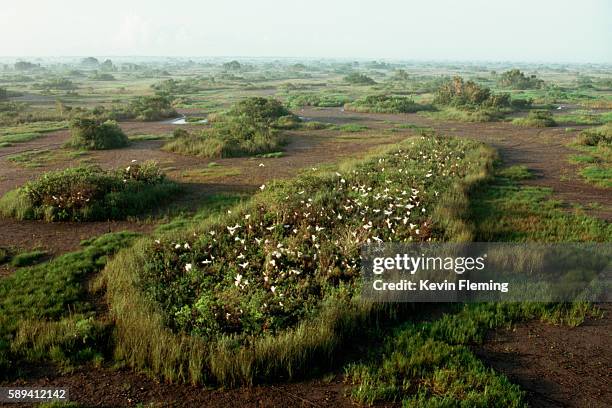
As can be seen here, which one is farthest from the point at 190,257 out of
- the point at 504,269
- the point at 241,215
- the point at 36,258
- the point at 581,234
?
the point at 581,234

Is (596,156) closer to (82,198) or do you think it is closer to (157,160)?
(157,160)

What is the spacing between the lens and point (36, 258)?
11.5 m

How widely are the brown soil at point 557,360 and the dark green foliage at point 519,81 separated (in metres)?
81.4

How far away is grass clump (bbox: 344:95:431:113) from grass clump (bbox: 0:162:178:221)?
35.4 meters

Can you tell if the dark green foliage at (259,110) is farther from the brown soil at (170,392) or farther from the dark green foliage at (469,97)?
the brown soil at (170,392)

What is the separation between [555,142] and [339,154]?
14.4 metres

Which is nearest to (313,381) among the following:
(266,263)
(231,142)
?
(266,263)

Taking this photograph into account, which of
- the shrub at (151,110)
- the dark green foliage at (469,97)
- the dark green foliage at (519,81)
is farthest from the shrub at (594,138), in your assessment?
the dark green foliage at (519,81)

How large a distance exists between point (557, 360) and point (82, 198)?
1342 cm

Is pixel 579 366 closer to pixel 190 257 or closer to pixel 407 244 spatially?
pixel 407 244

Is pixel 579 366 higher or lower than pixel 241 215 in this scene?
lower

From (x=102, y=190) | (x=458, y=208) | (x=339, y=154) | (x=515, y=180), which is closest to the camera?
(x=458, y=208)

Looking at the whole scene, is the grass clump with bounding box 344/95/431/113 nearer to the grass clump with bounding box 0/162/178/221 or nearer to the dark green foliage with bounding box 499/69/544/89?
the grass clump with bounding box 0/162/178/221

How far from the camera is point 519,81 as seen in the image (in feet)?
268
